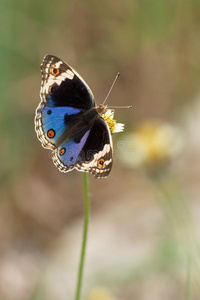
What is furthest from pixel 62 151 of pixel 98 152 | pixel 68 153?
pixel 98 152

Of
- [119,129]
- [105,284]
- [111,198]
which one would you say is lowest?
[105,284]

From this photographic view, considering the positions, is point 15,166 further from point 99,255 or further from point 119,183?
point 99,255

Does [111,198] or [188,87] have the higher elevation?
[188,87]

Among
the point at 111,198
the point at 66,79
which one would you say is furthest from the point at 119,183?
the point at 66,79

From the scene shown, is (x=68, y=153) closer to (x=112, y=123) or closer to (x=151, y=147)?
(x=112, y=123)

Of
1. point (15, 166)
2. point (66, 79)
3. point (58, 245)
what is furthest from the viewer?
point (15, 166)

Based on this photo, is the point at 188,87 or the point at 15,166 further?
the point at 188,87

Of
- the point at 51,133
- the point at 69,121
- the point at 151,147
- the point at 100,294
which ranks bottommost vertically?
the point at 100,294

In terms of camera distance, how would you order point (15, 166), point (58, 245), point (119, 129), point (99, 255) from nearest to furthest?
point (119, 129) → point (99, 255) → point (58, 245) → point (15, 166)

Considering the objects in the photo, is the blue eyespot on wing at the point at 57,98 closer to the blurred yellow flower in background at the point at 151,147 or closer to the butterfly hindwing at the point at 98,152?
the butterfly hindwing at the point at 98,152
